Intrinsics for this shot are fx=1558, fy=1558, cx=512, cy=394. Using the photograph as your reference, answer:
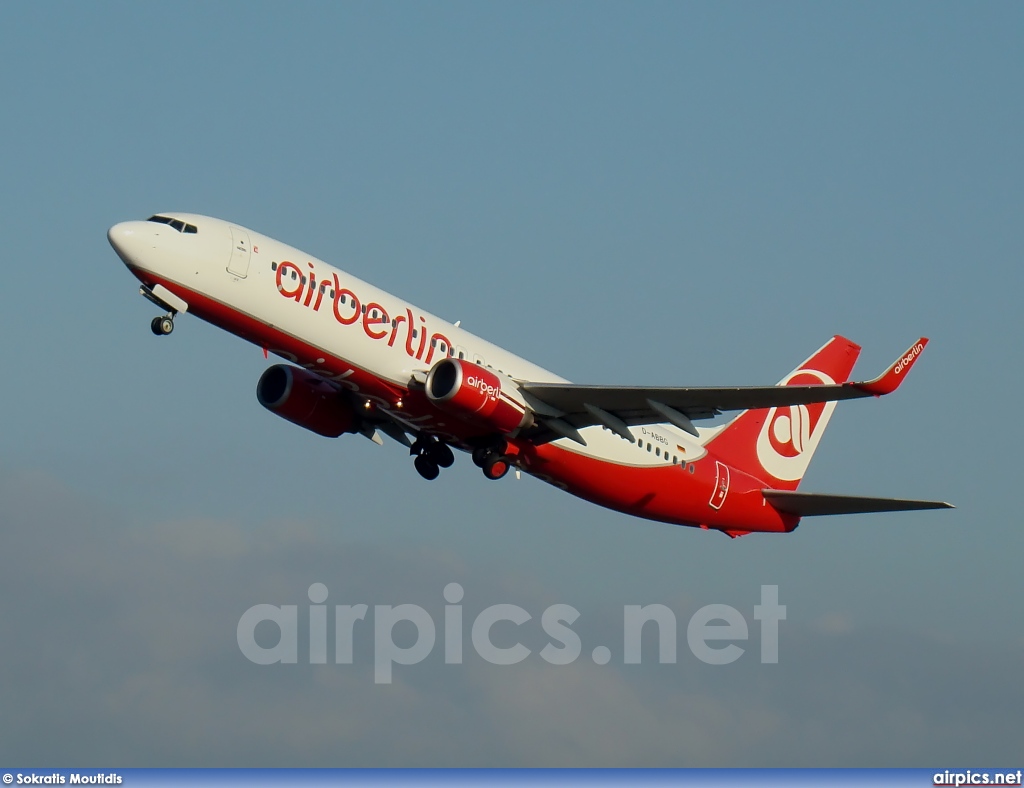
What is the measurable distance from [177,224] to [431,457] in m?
12.0

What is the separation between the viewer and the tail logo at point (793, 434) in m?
54.0

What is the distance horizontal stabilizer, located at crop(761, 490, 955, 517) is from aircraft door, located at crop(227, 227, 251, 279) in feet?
64.1

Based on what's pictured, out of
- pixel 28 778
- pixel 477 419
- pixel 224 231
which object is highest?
pixel 224 231

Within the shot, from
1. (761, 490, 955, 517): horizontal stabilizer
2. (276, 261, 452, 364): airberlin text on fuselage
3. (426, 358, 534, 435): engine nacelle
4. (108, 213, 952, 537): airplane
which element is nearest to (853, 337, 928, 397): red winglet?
(108, 213, 952, 537): airplane

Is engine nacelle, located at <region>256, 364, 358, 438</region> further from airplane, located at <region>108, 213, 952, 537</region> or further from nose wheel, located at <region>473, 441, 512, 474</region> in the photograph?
nose wheel, located at <region>473, 441, 512, 474</region>

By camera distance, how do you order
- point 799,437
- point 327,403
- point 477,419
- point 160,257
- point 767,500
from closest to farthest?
point 160,257 < point 477,419 < point 327,403 < point 767,500 < point 799,437

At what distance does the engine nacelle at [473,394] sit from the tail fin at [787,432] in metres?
Result: 10.5

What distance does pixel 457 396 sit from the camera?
42.6 metres

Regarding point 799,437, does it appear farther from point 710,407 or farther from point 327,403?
point 327,403

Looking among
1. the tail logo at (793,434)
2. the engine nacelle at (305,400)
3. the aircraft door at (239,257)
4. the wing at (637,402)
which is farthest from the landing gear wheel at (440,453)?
the tail logo at (793,434)

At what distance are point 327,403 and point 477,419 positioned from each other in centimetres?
615

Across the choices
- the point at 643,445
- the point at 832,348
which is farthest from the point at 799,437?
the point at 643,445

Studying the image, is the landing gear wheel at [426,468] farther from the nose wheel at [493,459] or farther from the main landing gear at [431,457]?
the nose wheel at [493,459]

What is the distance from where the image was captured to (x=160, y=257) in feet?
133
